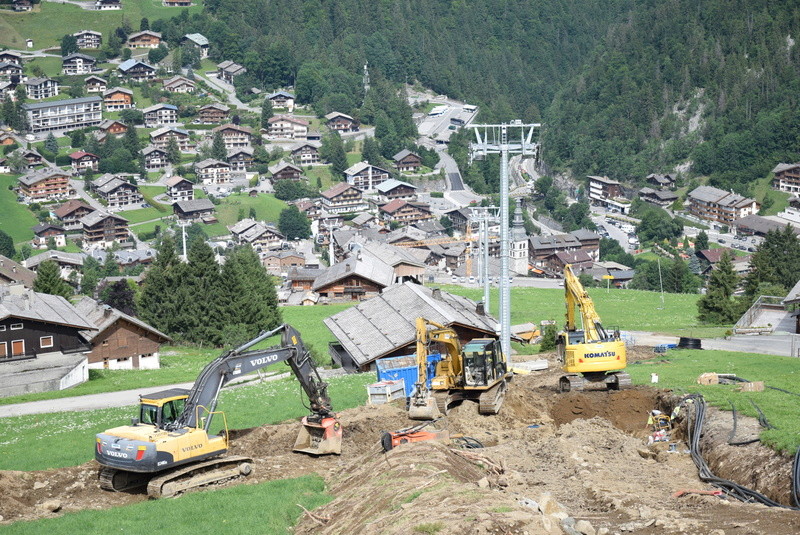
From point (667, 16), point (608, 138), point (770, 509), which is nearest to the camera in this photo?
point (770, 509)

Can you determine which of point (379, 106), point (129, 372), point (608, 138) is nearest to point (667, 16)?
point (608, 138)

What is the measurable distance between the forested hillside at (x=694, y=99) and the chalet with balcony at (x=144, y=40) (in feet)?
239

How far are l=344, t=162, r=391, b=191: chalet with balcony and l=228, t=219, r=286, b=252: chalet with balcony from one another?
2644 cm

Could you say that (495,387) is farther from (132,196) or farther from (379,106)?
(379,106)

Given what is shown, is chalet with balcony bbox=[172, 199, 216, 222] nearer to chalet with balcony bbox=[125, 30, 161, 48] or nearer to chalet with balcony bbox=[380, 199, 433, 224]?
chalet with balcony bbox=[380, 199, 433, 224]

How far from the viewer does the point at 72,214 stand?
127938 mm

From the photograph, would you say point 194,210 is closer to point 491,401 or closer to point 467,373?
point 467,373

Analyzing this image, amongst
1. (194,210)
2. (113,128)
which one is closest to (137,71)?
(113,128)

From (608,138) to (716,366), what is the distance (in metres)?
143

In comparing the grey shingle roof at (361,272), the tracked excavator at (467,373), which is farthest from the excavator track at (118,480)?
the grey shingle roof at (361,272)

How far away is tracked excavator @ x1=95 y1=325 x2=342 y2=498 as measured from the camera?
23.6 meters

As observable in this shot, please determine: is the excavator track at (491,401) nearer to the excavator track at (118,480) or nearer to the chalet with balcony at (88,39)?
the excavator track at (118,480)

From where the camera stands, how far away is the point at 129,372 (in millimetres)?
53125

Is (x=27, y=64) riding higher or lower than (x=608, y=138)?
higher
